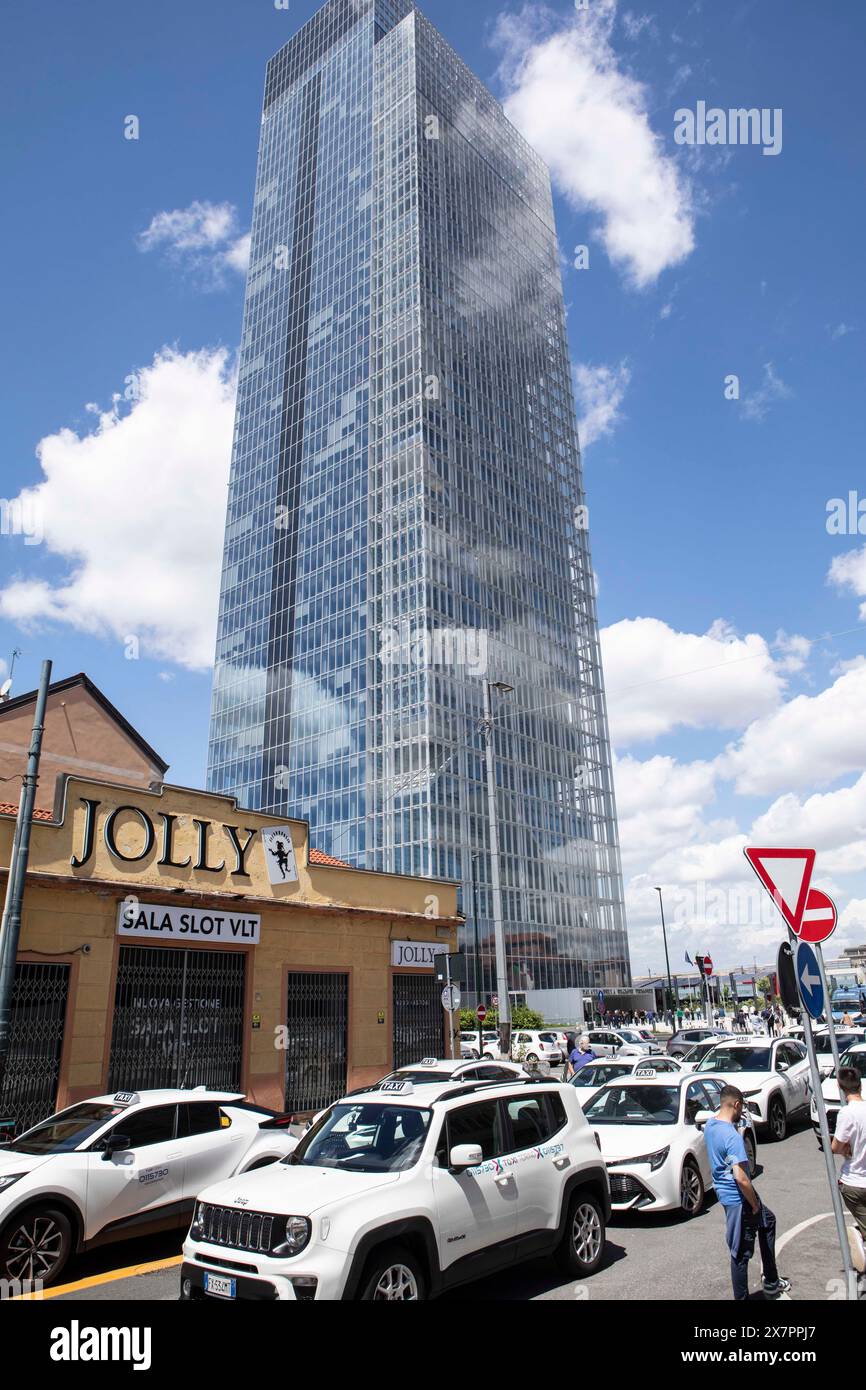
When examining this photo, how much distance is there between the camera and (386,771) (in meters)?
70.3

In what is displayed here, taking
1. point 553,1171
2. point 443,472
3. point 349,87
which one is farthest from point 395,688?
point 349,87

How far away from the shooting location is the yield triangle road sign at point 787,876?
22.7 feet

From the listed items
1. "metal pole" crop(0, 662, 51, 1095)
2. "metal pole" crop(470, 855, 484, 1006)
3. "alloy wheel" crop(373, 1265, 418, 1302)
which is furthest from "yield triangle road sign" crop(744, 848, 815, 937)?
"metal pole" crop(470, 855, 484, 1006)

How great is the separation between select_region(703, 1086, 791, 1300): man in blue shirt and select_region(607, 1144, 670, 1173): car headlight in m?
2.71

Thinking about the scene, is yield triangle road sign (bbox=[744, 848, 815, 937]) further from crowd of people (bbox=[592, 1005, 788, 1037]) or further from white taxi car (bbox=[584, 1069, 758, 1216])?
crowd of people (bbox=[592, 1005, 788, 1037])

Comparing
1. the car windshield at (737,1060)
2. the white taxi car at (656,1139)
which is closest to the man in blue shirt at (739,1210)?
the white taxi car at (656,1139)

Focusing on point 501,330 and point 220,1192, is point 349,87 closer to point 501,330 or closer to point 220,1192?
point 501,330

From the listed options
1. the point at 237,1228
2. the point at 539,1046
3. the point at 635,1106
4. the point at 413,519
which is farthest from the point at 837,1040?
the point at 413,519

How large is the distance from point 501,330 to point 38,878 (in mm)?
90229

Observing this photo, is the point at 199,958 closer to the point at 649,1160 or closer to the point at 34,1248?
the point at 34,1248

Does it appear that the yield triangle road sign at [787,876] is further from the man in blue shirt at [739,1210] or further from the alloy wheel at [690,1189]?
the alloy wheel at [690,1189]

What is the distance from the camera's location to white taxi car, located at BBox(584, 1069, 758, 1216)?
9.20 m

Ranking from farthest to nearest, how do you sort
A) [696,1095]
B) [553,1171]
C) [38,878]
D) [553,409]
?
[553,409] → [38,878] → [696,1095] → [553,1171]
